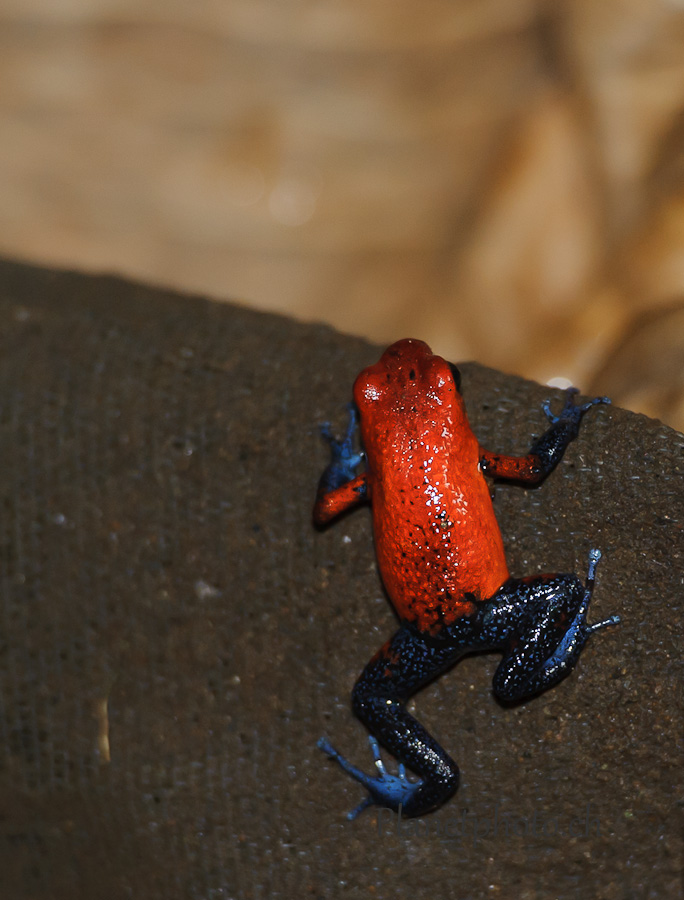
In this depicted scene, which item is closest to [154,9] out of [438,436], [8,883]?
[438,436]

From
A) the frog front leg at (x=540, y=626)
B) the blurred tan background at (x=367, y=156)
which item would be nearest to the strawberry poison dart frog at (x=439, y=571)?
the frog front leg at (x=540, y=626)

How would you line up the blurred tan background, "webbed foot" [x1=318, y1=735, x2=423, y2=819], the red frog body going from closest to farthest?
1. the red frog body
2. "webbed foot" [x1=318, y1=735, x2=423, y2=819]
3. the blurred tan background

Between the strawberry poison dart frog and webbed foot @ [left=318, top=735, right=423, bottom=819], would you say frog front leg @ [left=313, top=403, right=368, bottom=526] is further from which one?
webbed foot @ [left=318, top=735, right=423, bottom=819]

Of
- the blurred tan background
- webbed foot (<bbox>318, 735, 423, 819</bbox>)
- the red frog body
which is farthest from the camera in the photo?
the blurred tan background

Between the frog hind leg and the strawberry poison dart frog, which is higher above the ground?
the strawberry poison dart frog

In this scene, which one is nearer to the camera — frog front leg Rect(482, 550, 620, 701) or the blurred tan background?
frog front leg Rect(482, 550, 620, 701)

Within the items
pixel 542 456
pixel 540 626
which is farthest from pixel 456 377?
pixel 540 626

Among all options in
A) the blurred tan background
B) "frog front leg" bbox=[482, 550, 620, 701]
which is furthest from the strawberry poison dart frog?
the blurred tan background

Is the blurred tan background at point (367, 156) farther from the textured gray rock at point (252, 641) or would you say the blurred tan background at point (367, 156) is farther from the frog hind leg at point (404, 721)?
the frog hind leg at point (404, 721)
